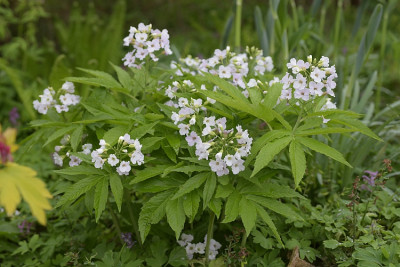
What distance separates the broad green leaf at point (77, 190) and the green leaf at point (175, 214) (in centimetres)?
31

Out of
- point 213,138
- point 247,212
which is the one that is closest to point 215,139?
point 213,138

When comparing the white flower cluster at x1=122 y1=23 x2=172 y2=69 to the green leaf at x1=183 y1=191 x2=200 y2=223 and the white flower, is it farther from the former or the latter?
the green leaf at x1=183 y1=191 x2=200 y2=223

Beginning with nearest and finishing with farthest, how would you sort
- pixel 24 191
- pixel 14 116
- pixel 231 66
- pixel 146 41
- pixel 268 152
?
pixel 24 191
pixel 268 152
pixel 146 41
pixel 231 66
pixel 14 116

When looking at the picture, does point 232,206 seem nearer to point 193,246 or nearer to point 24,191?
point 193,246

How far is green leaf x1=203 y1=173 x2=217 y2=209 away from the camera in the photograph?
67.8 inches

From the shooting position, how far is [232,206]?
1.74m

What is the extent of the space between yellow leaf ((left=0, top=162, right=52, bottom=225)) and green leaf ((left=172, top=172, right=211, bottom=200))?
645mm

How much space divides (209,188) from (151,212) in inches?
10.1

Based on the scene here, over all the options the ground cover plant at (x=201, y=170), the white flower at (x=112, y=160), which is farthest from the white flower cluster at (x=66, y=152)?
the white flower at (x=112, y=160)

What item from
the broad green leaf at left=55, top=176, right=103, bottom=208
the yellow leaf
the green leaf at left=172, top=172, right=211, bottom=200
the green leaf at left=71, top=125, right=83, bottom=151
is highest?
the yellow leaf

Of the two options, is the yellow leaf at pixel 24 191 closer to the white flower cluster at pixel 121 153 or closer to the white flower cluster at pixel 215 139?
the white flower cluster at pixel 121 153

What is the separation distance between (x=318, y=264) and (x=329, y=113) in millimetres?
849

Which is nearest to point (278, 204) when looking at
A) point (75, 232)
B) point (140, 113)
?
point (140, 113)

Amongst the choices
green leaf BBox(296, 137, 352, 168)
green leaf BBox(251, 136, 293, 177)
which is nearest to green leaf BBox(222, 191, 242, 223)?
green leaf BBox(251, 136, 293, 177)
